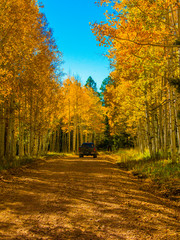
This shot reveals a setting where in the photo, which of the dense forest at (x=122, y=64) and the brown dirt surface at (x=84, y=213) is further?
the dense forest at (x=122, y=64)

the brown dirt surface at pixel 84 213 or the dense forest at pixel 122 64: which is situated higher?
the dense forest at pixel 122 64

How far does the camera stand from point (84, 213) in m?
4.52

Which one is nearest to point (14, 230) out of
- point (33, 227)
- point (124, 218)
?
point (33, 227)

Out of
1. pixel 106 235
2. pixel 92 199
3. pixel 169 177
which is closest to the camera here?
pixel 106 235

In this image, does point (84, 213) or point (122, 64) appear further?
point (122, 64)

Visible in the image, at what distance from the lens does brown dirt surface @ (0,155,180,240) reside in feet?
11.5

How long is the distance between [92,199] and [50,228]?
2092 mm

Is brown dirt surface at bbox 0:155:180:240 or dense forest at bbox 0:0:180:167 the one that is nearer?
brown dirt surface at bbox 0:155:180:240

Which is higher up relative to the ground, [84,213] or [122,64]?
[122,64]

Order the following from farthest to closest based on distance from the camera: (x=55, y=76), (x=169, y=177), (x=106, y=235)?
(x=55, y=76)
(x=169, y=177)
(x=106, y=235)

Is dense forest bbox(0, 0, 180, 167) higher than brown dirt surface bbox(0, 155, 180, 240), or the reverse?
dense forest bbox(0, 0, 180, 167)

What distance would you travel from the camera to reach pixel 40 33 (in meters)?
16.6

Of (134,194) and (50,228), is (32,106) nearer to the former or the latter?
(134,194)

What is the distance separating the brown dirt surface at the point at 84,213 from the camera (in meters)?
3.49
